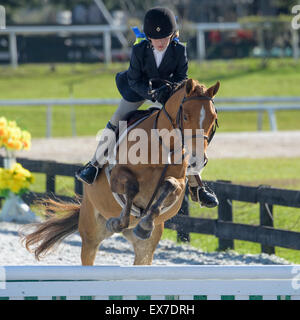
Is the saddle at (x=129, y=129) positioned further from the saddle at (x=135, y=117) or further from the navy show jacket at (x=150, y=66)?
the navy show jacket at (x=150, y=66)

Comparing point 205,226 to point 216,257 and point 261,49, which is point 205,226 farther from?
point 261,49

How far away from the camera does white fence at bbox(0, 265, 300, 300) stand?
3725mm

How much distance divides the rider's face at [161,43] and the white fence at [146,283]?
179 cm

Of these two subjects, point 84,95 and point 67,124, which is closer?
point 67,124

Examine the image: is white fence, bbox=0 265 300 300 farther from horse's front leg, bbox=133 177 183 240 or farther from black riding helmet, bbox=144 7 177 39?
black riding helmet, bbox=144 7 177 39

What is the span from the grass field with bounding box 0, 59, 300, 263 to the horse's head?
15.9 ft

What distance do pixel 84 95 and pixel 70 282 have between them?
18805 mm

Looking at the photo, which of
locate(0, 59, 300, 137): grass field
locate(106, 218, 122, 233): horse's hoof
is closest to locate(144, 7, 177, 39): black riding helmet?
locate(106, 218, 122, 233): horse's hoof

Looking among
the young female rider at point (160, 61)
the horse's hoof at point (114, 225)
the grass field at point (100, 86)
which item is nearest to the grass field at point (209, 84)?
the grass field at point (100, 86)

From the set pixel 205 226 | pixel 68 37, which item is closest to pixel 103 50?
pixel 68 37

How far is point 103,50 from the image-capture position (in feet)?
94.8

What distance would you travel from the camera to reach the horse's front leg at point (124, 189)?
4.83m

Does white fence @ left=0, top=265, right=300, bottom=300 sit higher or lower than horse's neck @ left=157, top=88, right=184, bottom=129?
lower

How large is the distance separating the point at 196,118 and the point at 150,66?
71 cm
